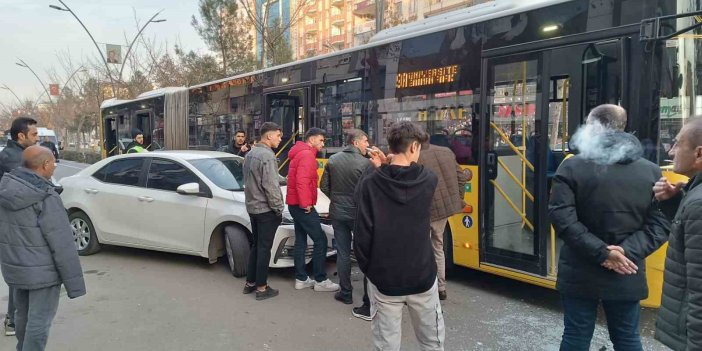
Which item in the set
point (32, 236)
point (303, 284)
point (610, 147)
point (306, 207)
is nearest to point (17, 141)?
point (32, 236)

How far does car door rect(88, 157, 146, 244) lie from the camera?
6656 mm

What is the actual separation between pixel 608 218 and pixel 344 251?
9.69 feet

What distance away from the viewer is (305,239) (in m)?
5.62

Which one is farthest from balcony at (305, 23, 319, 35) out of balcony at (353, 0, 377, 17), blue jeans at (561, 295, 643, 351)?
blue jeans at (561, 295, 643, 351)

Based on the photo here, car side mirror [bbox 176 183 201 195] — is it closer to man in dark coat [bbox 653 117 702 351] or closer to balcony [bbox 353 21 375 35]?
man in dark coat [bbox 653 117 702 351]

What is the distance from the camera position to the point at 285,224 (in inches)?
232

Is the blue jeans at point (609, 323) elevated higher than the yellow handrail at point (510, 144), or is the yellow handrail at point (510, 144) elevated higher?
the yellow handrail at point (510, 144)

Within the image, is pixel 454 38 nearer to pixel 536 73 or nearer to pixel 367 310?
pixel 536 73

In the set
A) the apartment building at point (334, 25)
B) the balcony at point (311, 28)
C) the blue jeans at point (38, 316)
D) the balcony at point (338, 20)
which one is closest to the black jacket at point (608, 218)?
the blue jeans at point (38, 316)

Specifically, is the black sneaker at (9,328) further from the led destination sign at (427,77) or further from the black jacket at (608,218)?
the led destination sign at (427,77)

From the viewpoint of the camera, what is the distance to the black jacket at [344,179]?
201 inches

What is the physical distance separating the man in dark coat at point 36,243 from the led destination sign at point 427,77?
406 centimetres

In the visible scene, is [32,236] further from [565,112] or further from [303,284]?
[565,112]

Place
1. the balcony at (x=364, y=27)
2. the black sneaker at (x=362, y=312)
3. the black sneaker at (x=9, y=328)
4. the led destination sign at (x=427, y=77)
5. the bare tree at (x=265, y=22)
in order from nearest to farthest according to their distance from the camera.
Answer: the black sneaker at (x=9, y=328) → the black sneaker at (x=362, y=312) → the led destination sign at (x=427, y=77) → the bare tree at (x=265, y=22) → the balcony at (x=364, y=27)
